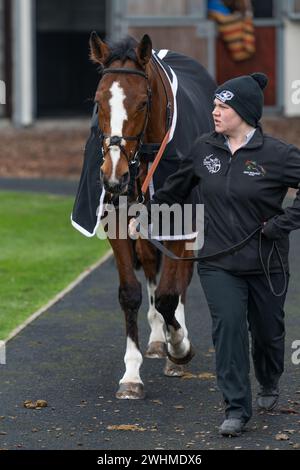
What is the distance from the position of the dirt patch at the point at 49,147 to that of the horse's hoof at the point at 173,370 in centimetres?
1037

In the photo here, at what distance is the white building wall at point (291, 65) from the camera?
19.9 meters

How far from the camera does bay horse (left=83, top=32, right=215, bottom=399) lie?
6.97m

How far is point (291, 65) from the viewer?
20016mm

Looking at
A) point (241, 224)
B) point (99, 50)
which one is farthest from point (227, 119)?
point (99, 50)

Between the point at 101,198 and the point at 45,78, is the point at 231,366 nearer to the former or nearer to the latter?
the point at 101,198

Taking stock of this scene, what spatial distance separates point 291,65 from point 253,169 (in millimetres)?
13826

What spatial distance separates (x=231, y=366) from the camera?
646cm

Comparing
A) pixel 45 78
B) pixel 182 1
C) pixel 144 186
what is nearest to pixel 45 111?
pixel 45 78

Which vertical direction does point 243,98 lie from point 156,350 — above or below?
above

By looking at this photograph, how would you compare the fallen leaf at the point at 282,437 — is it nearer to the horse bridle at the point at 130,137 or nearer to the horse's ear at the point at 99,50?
the horse bridle at the point at 130,137

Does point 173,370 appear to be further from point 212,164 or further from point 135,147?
point 212,164

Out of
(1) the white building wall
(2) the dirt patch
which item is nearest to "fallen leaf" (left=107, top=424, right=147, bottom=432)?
(2) the dirt patch

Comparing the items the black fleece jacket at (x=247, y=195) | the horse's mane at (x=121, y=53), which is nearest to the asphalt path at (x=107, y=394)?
the black fleece jacket at (x=247, y=195)
